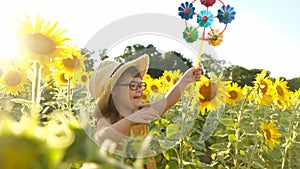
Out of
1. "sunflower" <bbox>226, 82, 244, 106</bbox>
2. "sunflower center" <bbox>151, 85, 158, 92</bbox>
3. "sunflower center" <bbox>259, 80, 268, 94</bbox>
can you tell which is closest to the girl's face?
"sunflower center" <bbox>259, 80, 268, 94</bbox>

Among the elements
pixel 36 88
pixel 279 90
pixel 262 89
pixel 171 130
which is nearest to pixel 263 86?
pixel 262 89

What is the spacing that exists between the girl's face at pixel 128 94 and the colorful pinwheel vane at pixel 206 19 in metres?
0.58

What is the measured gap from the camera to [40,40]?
1.58 metres

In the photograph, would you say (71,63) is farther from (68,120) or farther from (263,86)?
(68,120)

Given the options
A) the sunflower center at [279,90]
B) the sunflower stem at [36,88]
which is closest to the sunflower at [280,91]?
the sunflower center at [279,90]

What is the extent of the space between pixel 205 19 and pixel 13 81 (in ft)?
4.38

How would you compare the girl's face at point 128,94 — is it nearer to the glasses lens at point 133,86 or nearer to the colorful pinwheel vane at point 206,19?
the glasses lens at point 133,86

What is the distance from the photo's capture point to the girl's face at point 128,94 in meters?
2.37

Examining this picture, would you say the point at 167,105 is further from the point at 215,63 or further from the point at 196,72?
the point at 215,63

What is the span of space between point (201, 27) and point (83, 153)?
110 inches

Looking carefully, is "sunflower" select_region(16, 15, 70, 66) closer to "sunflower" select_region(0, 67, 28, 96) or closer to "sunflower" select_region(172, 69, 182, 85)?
"sunflower" select_region(0, 67, 28, 96)

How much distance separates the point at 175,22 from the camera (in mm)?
3135

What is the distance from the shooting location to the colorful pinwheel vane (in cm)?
286

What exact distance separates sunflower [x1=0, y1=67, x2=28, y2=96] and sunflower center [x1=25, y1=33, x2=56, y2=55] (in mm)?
1588
